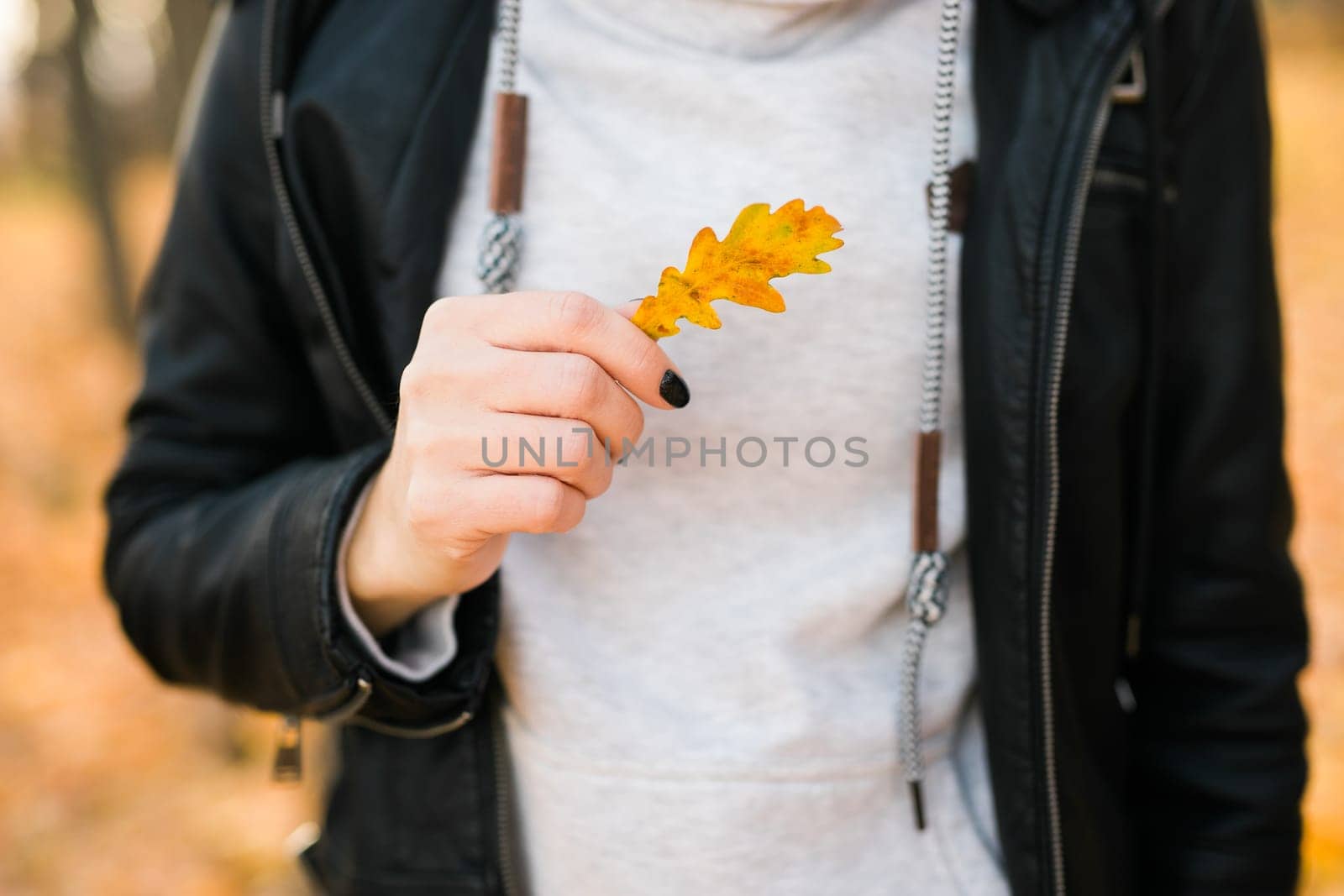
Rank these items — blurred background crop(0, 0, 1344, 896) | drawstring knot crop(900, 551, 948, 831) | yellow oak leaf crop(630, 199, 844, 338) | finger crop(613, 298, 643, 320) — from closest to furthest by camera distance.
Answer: yellow oak leaf crop(630, 199, 844, 338), finger crop(613, 298, 643, 320), drawstring knot crop(900, 551, 948, 831), blurred background crop(0, 0, 1344, 896)

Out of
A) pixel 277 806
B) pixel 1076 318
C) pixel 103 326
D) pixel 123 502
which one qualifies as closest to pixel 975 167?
pixel 1076 318

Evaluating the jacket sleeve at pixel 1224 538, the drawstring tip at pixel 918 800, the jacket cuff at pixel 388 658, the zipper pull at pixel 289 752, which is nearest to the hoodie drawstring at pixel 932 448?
the drawstring tip at pixel 918 800

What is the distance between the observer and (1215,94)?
47.8 inches

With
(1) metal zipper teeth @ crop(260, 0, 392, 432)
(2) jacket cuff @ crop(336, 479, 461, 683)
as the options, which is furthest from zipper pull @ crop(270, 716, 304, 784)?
(1) metal zipper teeth @ crop(260, 0, 392, 432)

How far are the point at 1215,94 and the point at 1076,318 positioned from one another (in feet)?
1.21

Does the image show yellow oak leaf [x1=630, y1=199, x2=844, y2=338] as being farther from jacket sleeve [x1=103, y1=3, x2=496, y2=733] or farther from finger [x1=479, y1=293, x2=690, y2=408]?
jacket sleeve [x1=103, y1=3, x2=496, y2=733]

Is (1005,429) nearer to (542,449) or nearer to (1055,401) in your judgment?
(1055,401)

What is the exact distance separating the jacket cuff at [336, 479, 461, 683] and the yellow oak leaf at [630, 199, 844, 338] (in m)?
0.52

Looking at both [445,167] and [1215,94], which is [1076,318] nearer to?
[1215,94]

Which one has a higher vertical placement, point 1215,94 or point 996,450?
point 1215,94

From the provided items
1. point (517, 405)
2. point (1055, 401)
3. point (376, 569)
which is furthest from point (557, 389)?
point (1055, 401)

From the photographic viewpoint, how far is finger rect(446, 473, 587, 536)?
2.66ft


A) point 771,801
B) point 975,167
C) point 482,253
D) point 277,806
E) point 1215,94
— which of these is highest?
point 1215,94

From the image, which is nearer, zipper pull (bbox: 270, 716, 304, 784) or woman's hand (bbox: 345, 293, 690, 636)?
woman's hand (bbox: 345, 293, 690, 636)
